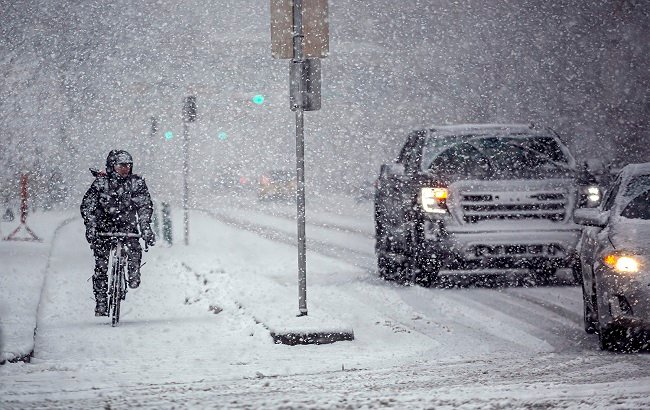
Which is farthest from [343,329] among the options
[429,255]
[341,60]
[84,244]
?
[341,60]

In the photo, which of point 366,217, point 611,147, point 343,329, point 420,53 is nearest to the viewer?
point 343,329

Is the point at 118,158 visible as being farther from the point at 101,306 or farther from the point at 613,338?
the point at 613,338

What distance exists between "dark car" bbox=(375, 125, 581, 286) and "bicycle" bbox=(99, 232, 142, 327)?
11.9 feet

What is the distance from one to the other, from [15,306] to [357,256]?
27.6 ft

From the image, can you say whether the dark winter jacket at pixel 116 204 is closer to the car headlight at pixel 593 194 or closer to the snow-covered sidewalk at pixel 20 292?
the snow-covered sidewalk at pixel 20 292

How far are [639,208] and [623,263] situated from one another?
891 mm

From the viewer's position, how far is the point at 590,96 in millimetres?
32844

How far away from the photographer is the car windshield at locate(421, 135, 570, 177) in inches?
484

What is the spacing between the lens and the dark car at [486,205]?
38.1 feet

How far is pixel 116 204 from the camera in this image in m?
9.84

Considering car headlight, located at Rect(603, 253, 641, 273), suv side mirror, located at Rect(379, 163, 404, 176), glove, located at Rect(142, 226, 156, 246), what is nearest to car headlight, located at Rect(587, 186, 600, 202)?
suv side mirror, located at Rect(379, 163, 404, 176)

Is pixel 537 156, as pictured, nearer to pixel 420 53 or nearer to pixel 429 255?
pixel 429 255

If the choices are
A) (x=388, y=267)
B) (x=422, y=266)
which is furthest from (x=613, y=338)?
(x=388, y=267)

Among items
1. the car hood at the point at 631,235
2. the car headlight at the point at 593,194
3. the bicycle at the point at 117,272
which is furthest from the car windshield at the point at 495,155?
the car hood at the point at 631,235
